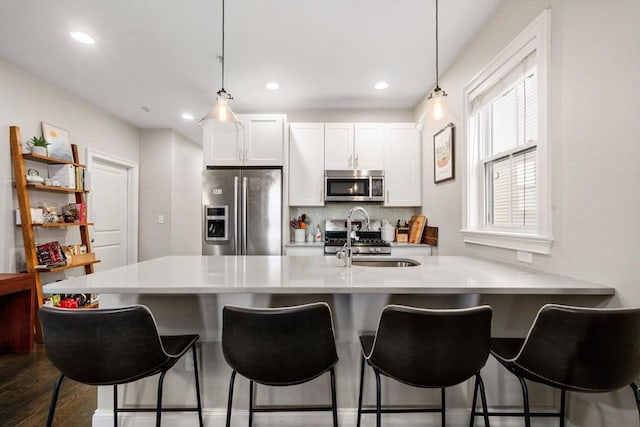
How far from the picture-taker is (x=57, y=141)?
3236mm

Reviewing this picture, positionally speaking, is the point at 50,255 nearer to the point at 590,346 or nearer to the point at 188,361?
the point at 188,361

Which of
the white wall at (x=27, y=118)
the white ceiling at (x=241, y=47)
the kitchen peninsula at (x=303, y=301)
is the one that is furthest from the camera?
the white wall at (x=27, y=118)

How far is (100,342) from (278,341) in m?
0.68

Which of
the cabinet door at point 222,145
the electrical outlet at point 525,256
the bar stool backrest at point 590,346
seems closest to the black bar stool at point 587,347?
the bar stool backrest at point 590,346

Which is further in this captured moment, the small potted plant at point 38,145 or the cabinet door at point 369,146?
the cabinet door at point 369,146

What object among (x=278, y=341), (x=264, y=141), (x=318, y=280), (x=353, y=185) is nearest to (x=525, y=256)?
(x=318, y=280)

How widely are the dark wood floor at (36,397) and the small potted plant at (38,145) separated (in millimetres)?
1858

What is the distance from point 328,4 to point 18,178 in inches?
124

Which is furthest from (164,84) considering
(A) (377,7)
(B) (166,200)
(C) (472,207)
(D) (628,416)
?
(D) (628,416)

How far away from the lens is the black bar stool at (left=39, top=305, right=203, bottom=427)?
1127mm

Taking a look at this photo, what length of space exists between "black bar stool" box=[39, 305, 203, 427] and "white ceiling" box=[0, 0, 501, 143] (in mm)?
2043

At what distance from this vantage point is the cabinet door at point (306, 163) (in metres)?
3.76

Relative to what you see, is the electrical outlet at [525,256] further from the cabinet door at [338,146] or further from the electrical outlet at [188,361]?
the cabinet door at [338,146]

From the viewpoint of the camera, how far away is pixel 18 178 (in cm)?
277
